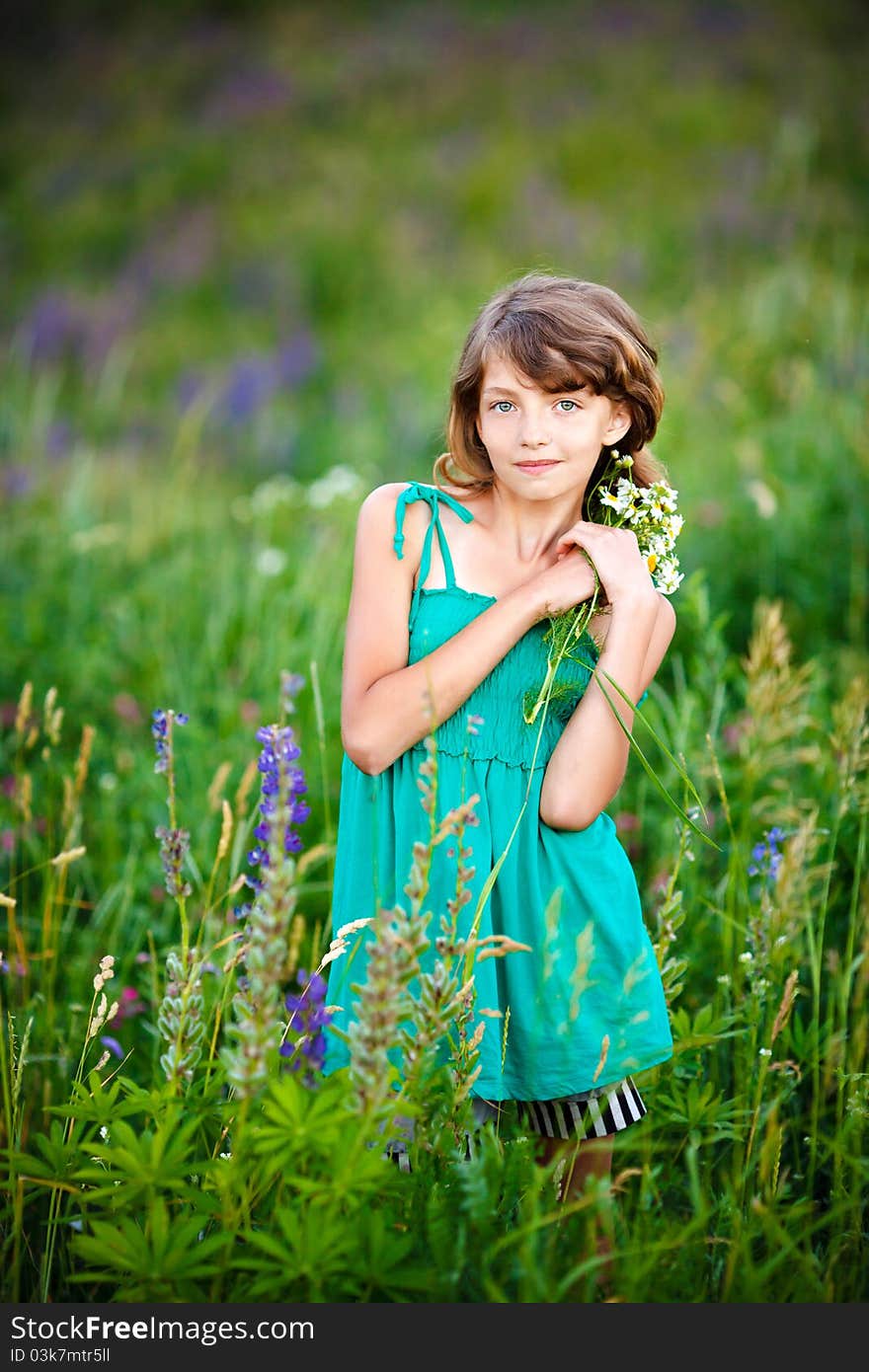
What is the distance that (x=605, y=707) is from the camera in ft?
5.45

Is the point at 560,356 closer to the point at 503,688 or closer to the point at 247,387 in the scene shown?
the point at 503,688

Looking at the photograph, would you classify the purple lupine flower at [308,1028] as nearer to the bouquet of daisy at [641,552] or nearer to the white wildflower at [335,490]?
the bouquet of daisy at [641,552]

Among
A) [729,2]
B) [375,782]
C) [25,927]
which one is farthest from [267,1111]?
[729,2]

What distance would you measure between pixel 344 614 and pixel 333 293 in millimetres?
7226

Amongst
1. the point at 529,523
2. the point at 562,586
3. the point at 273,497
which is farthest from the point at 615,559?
the point at 273,497

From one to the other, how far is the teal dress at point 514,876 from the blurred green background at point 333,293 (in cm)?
23

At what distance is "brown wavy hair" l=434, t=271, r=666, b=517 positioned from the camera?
1.73 m

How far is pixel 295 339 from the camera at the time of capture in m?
9.72

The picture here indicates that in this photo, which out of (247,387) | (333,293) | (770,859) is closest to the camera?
(770,859)

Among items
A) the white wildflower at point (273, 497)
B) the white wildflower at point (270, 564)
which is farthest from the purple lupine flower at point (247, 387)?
the white wildflower at point (270, 564)

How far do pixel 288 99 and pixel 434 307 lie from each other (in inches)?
198

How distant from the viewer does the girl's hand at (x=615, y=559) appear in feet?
5.49

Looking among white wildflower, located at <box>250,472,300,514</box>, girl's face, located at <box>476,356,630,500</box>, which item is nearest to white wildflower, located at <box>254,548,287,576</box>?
white wildflower, located at <box>250,472,300,514</box>

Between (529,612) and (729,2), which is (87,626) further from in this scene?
(729,2)
